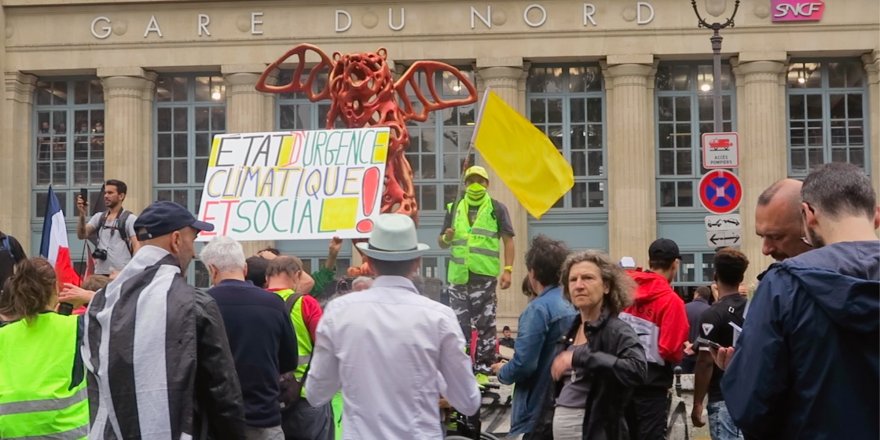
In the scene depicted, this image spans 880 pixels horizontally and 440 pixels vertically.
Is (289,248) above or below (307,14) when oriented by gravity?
below

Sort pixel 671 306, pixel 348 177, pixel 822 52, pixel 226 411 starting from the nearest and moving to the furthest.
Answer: pixel 226 411, pixel 671 306, pixel 348 177, pixel 822 52

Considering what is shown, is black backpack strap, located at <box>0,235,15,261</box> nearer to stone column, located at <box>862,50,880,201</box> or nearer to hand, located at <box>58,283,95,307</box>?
hand, located at <box>58,283,95,307</box>

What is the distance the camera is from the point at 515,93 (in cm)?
3306

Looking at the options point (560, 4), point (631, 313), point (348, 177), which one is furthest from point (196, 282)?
point (631, 313)

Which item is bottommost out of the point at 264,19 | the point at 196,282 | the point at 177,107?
the point at 196,282

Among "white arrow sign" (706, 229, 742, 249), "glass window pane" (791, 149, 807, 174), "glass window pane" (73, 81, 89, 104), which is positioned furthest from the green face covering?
"glass window pane" (73, 81, 89, 104)

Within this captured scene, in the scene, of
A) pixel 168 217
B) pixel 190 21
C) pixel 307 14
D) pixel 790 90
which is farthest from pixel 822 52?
pixel 168 217

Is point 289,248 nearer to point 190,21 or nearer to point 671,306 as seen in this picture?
point 190,21

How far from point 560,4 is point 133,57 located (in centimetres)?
1166

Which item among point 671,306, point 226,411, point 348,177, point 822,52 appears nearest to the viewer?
point 226,411

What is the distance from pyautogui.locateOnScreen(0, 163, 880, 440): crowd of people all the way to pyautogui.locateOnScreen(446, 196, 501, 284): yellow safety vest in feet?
11.8

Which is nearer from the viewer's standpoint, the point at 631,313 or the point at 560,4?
the point at 631,313

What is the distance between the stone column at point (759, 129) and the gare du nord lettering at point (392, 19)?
3001mm

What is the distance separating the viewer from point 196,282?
34.2m
